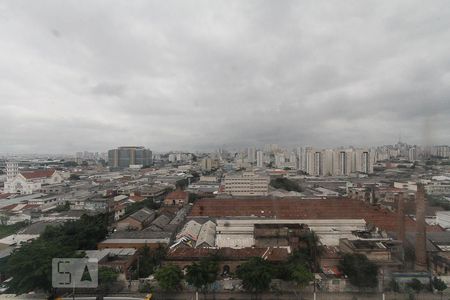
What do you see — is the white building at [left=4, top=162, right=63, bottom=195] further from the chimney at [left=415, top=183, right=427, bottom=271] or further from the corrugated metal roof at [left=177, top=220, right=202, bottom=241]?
the chimney at [left=415, top=183, right=427, bottom=271]

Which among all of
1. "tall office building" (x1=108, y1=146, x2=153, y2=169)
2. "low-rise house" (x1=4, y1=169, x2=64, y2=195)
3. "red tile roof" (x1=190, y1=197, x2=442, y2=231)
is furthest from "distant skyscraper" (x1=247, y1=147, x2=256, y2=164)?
"red tile roof" (x1=190, y1=197, x2=442, y2=231)

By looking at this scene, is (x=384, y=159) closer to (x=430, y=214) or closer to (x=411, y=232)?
(x=430, y=214)

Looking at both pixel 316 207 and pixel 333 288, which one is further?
pixel 316 207

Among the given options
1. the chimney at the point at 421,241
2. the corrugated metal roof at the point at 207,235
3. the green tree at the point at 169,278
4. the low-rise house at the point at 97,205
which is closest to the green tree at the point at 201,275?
the green tree at the point at 169,278

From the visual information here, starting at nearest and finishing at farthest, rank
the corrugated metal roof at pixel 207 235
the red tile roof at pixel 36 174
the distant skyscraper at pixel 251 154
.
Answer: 1. the corrugated metal roof at pixel 207 235
2. the red tile roof at pixel 36 174
3. the distant skyscraper at pixel 251 154

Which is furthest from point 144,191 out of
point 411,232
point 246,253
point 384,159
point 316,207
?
point 384,159

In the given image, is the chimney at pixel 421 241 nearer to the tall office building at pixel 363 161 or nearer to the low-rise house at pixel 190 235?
the low-rise house at pixel 190 235
